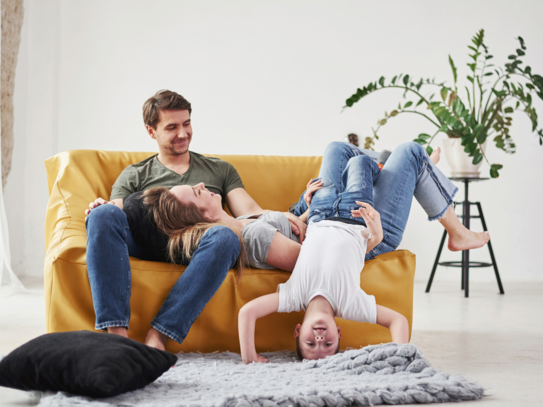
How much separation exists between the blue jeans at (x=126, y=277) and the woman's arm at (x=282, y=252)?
0.53 feet

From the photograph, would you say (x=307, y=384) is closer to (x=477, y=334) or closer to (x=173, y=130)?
(x=477, y=334)

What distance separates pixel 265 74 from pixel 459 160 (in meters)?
1.56

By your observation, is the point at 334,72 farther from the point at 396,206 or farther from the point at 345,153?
the point at 396,206

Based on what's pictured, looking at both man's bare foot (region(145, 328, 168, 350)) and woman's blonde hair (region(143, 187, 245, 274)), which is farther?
woman's blonde hair (region(143, 187, 245, 274))

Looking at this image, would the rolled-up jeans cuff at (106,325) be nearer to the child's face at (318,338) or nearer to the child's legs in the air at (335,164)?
the child's face at (318,338)

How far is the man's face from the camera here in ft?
7.15

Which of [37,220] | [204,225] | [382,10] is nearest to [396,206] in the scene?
[204,225]

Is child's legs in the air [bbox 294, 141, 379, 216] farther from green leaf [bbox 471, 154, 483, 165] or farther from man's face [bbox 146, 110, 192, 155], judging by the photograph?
green leaf [bbox 471, 154, 483, 165]

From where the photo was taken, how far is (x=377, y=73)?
3.90 m

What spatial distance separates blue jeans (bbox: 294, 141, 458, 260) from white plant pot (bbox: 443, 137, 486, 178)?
123 centimetres

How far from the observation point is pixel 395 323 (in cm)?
162

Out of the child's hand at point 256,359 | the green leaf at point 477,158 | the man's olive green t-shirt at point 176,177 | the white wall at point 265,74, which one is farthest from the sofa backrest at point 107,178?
the white wall at point 265,74

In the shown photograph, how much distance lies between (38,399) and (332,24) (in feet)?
11.0

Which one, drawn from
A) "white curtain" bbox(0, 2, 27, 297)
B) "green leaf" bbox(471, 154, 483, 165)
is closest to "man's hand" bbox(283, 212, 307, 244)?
"green leaf" bbox(471, 154, 483, 165)
